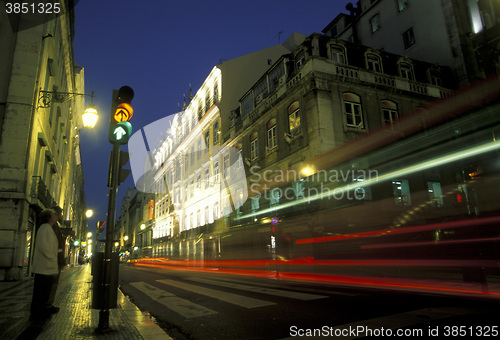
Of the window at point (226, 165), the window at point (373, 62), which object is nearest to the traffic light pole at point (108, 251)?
the window at point (373, 62)

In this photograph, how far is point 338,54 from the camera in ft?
67.9

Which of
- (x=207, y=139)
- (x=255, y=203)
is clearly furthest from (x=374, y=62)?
(x=207, y=139)

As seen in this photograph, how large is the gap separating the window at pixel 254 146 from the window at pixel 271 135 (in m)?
1.66

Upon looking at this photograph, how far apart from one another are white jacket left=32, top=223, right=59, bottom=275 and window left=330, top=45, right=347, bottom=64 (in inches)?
746

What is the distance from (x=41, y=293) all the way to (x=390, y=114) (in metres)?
20.9

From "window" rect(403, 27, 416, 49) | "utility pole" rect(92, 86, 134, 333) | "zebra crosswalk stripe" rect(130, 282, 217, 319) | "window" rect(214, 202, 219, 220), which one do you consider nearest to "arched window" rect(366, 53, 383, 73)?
"window" rect(403, 27, 416, 49)

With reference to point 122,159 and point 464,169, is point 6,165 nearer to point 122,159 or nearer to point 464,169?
point 122,159

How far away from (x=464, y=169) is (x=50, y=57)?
2059 centimetres

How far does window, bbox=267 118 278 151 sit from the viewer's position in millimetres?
22938

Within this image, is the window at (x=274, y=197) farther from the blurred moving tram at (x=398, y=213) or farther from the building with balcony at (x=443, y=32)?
the building with balcony at (x=443, y=32)

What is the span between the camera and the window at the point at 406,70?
2230 cm

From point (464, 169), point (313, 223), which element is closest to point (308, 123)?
point (313, 223)

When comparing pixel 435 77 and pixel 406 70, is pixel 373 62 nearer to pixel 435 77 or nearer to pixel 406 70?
pixel 406 70

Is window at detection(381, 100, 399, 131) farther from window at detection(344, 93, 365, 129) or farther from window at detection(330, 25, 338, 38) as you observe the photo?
window at detection(330, 25, 338, 38)
